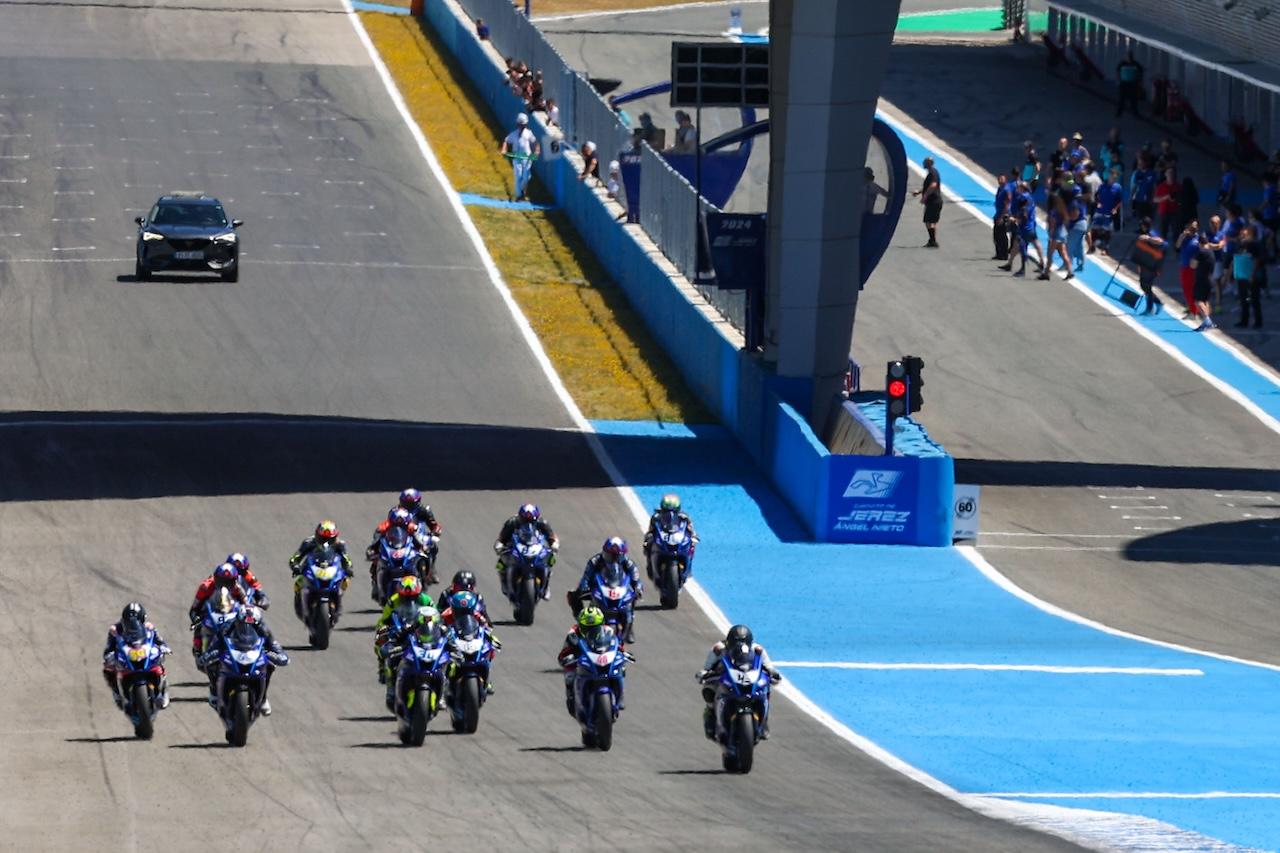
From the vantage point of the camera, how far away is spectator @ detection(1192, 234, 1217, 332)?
4391 cm

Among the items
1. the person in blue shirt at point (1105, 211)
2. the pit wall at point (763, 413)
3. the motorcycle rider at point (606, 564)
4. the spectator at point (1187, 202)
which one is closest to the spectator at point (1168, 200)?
the spectator at point (1187, 202)

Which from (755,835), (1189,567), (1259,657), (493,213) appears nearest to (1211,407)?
(1189,567)

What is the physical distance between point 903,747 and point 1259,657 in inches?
253

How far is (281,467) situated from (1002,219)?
Answer: 64.1 feet

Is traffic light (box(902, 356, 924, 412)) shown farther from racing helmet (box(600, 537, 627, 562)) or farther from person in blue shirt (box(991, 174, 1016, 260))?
person in blue shirt (box(991, 174, 1016, 260))

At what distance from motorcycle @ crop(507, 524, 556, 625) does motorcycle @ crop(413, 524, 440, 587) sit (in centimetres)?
90

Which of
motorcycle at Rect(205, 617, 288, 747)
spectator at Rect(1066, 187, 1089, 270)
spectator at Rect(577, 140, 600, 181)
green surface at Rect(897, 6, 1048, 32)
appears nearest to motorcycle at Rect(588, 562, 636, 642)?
motorcycle at Rect(205, 617, 288, 747)

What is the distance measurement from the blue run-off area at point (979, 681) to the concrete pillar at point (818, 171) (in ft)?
7.25

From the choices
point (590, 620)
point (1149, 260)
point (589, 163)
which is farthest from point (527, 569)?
point (589, 163)

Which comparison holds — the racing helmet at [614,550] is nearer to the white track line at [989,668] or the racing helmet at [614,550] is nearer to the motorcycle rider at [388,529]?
the white track line at [989,668]

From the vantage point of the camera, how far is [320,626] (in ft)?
81.8

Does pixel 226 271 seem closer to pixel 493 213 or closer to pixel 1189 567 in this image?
pixel 493 213

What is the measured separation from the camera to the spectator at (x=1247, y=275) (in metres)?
43.5

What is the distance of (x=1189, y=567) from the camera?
3181 centimetres
